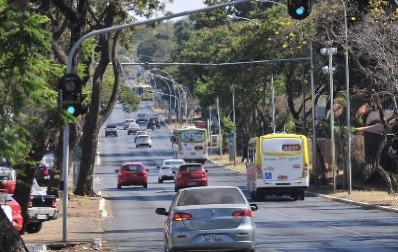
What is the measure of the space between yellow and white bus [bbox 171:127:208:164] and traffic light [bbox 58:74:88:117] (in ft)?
211

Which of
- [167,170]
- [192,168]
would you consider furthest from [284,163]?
[167,170]

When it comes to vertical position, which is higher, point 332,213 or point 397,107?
point 397,107

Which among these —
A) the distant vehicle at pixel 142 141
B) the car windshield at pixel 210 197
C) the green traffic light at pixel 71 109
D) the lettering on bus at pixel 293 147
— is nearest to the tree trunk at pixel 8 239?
the car windshield at pixel 210 197

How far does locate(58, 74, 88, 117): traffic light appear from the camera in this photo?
23145 mm

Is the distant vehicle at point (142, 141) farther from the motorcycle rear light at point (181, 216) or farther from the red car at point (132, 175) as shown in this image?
the motorcycle rear light at point (181, 216)

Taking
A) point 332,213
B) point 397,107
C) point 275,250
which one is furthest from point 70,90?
point 397,107

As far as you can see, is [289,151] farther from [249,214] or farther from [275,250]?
[249,214]

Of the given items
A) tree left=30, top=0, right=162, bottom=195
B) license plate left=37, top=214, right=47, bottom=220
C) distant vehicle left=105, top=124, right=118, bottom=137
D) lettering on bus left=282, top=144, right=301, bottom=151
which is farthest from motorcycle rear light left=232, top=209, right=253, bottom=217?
distant vehicle left=105, top=124, right=118, bottom=137

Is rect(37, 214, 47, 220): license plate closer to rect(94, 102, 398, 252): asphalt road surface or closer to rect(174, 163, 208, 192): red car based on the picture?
rect(94, 102, 398, 252): asphalt road surface

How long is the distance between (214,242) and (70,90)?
18.6ft

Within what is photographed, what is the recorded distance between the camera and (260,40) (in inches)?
2589

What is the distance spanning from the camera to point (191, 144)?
89.5 m

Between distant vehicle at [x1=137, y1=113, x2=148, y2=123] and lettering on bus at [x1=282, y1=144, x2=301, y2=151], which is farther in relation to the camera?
distant vehicle at [x1=137, y1=113, x2=148, y2=123]

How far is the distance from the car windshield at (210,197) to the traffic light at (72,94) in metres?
3.05
